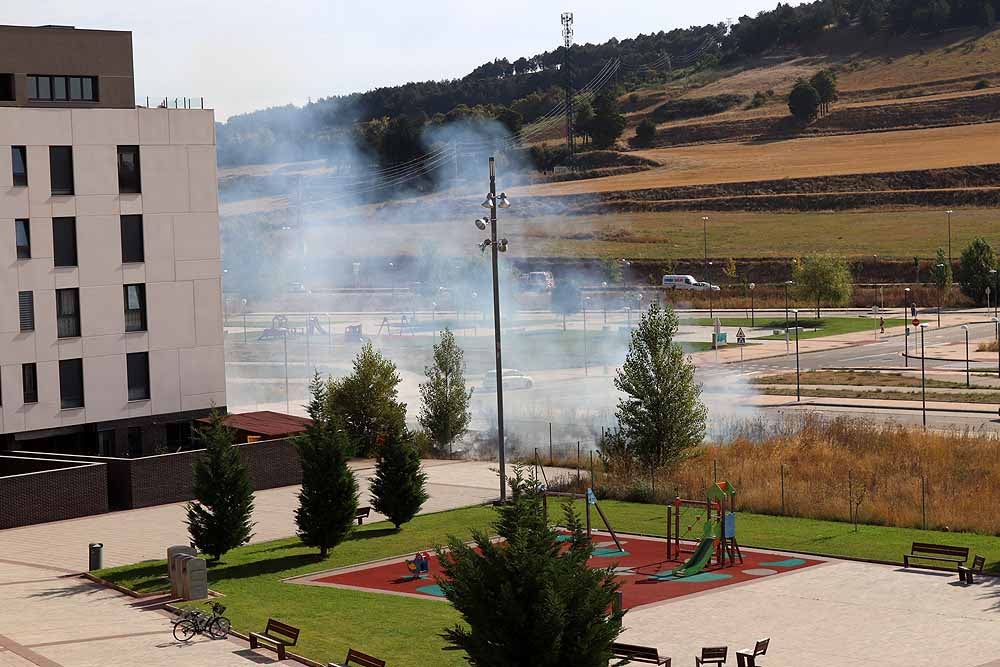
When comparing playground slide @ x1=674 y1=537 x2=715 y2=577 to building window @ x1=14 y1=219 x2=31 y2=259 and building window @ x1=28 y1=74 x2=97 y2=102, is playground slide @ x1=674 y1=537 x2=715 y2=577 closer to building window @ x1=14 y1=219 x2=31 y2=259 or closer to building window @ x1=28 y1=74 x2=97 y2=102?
building window @ x1=14 y1=219 x2=31 y2=259

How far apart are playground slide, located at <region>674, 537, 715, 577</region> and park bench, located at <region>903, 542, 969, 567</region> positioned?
14.1 ft

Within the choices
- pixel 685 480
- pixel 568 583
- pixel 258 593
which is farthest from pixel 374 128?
pixel 568 583

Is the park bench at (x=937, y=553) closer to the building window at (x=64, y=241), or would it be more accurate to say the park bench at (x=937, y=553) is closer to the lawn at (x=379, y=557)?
the lawn at (x=379, y=557)

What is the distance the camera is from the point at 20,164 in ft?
141

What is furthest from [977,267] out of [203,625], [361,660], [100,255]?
[361,660]

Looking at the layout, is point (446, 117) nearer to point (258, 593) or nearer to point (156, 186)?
point (156, 186)

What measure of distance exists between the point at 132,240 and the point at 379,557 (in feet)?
59.4

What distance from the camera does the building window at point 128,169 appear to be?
147 feet

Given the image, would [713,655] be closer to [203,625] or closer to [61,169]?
[203,625]

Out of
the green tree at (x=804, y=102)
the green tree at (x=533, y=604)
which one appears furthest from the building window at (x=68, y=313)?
the green tree at (x=804, y=102)

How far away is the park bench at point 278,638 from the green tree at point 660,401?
17362 mm

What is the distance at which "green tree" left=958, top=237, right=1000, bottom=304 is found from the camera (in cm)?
9662

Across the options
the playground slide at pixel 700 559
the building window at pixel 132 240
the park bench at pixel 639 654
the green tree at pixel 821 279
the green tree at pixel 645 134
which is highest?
the green tree at pixel 645 134

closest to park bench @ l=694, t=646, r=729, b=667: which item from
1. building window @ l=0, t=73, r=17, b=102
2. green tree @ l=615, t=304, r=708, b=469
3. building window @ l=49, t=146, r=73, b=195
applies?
green tree @ l=615, t=304, r=708, b=469
